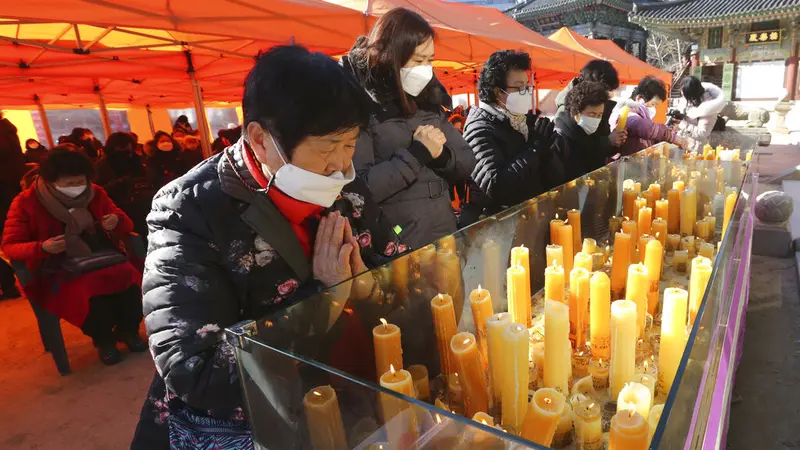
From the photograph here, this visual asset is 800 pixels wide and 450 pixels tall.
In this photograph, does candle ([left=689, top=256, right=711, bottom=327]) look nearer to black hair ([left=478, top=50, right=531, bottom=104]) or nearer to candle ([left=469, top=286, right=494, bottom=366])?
candle ([left=469, top=286, right=494, bottom=366])

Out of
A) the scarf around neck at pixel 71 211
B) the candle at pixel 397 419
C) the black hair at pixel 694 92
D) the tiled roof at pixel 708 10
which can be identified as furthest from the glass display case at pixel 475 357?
the tiled roof at pixel 708 10

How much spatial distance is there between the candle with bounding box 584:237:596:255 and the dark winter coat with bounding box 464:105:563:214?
56cm

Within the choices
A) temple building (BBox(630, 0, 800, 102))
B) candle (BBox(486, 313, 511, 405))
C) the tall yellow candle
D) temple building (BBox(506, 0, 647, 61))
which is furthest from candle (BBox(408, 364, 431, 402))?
temple building (BBox(506, 0, 647, 61))

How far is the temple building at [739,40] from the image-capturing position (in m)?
14.8

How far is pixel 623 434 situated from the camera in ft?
2.12

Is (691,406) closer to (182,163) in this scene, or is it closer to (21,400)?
(21,400)

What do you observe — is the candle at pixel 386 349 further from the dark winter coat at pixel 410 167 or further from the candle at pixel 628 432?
the dark winter coat at pixel 410 167

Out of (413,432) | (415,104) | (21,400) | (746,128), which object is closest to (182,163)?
(21,400)

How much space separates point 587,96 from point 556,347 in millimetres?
2136

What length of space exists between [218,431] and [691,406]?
846 millimetres

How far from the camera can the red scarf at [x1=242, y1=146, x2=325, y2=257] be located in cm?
97

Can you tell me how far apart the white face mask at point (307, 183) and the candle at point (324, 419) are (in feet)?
1.41

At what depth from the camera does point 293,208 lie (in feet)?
3.25

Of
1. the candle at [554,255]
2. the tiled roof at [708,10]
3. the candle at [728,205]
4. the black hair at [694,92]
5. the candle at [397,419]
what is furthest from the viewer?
the tiled roof at [708,10]
